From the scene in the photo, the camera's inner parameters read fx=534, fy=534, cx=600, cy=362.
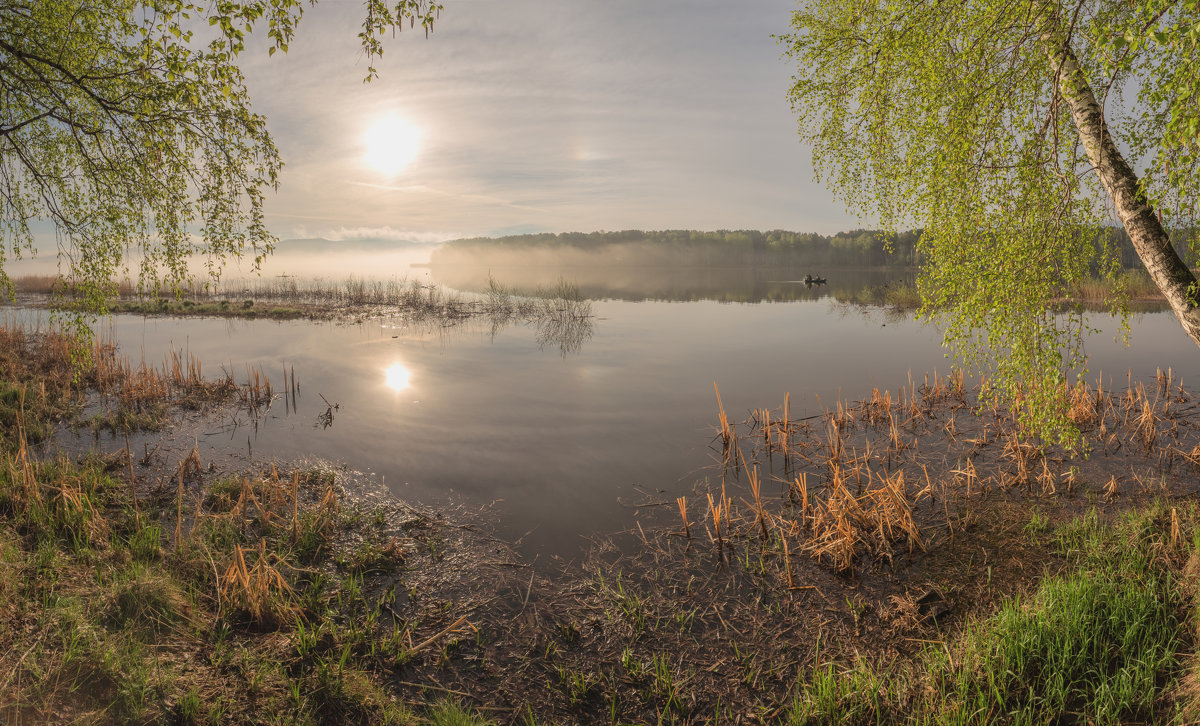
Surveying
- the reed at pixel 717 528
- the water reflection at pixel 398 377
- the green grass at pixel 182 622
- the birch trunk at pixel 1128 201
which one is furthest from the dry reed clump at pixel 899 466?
the water reflection at pixel 398 377

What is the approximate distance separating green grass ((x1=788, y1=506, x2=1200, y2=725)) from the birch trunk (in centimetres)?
343

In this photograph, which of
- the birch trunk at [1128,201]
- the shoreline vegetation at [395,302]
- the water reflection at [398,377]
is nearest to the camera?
the birch trunk at [1128,201]

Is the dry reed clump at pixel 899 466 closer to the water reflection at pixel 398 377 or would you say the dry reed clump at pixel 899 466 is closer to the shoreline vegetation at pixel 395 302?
the water reflection at pixel 398 377

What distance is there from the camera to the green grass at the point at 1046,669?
4.61m

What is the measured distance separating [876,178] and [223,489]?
50.2 ft

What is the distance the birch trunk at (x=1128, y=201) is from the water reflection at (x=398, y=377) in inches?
739

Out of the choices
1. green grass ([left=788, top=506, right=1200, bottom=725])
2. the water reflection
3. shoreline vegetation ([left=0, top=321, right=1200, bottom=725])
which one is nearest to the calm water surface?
the water reflection

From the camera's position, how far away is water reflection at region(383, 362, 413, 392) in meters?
19.8

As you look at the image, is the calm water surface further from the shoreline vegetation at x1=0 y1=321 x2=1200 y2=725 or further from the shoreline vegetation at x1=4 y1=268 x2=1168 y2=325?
the shoreline vegetation at x1=4 y1=268 x2=1168 y2=325

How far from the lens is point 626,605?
686 centimetres

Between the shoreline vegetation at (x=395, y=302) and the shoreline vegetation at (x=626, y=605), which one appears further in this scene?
the shoreline vegetation at (x=395, y=302)

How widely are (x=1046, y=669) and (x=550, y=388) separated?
52.5 feet

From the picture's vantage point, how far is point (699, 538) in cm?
850

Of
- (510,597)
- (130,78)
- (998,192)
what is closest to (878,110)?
(998,192)
